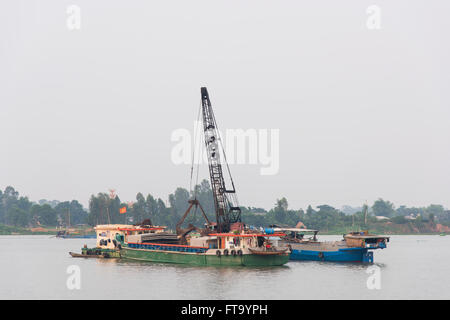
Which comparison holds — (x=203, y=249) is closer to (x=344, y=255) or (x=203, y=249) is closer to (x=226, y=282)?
(x=226, y=282)

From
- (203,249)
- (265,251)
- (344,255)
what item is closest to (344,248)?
(344,255)

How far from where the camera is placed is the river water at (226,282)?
56812 mm

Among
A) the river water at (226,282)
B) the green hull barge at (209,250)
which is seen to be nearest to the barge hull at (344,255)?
the river water at (226,282)

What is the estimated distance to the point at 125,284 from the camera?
63.8 meters

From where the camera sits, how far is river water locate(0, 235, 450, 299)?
56812mm

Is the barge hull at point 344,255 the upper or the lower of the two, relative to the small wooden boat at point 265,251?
lower

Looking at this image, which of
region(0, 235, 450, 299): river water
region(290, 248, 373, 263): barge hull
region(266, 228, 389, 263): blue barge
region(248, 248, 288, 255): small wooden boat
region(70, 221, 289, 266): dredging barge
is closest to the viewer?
region(0, 235, 450, 299): river water

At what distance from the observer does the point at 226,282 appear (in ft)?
207

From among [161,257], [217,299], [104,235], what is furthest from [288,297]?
[104,235]

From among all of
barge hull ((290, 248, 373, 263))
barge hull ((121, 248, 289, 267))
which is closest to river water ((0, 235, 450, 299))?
barge hull ((121, 248, 289, 267))

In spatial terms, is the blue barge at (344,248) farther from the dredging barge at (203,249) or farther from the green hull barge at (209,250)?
the green hull barge at (209,250)

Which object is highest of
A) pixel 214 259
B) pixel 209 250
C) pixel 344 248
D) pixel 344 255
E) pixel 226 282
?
pixel 209 250

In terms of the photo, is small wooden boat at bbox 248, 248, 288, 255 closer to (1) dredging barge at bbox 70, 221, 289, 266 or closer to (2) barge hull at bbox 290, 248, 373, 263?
(1) dredging barge at bbox 70, 221, 289, 266
